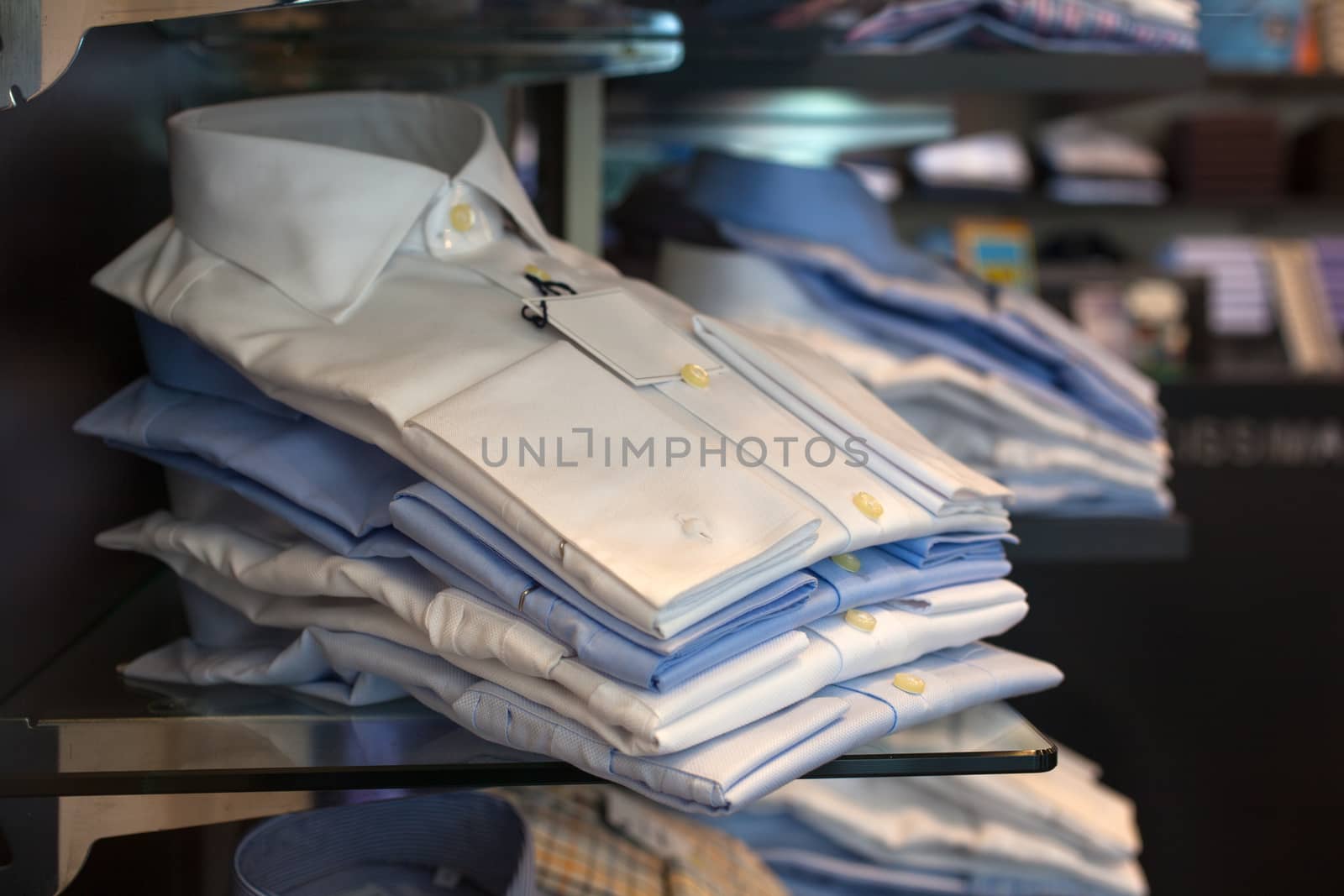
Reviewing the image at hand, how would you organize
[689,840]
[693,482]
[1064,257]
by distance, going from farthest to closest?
[1064,257] < [689,840] < [693,482]

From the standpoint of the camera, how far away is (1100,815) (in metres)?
1.01

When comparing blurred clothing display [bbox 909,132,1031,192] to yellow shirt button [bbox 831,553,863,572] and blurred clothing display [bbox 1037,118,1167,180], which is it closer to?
blurred clothing display [bbox 1037,118,1167,180]

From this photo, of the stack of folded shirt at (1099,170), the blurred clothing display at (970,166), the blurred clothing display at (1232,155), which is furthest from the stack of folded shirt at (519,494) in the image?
the blurred clothing display at (1232,155)

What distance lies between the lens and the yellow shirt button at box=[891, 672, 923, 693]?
0.52m

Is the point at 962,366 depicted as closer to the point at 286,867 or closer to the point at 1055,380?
the point at 1055,380

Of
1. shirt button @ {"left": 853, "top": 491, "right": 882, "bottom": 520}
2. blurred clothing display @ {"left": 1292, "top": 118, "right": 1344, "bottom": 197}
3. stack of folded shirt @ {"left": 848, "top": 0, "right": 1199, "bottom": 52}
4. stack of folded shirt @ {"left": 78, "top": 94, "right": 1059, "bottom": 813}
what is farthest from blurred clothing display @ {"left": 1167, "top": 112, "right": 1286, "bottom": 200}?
shirt button @ {"left": 853, "top": 491, "right": 882, "bottom": 520}

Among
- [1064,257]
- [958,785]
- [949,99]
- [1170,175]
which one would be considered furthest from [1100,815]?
[1170,175]

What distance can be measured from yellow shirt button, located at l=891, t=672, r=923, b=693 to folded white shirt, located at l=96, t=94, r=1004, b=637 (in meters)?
0.06

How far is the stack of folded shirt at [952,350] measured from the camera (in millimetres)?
889

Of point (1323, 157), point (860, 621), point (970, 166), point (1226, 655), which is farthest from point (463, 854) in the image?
point (1323, 157)

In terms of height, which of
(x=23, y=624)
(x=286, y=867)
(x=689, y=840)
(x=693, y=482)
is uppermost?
(x=693, y=482)

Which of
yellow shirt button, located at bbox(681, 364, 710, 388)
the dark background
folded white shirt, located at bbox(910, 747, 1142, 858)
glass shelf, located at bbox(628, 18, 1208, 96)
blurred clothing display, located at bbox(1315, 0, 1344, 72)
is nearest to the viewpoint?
yellow shirt button, located at bbox(681, 364, 710, 388)

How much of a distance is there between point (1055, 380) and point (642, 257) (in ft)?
1.27

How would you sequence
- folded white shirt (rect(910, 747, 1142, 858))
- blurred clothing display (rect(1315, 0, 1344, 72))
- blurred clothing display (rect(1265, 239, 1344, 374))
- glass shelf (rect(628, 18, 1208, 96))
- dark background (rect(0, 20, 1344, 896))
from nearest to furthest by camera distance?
glass shelf (rect(628, 18, 1208, 96)) → folded white shirt (rect(910, 747, 1142, 858)) → dark background (rect(0, 20, 1344, 896)) → blurred clothing display (rect(1265, 239, 1344, 374)) → blurred clothing display (rect(1315, 0, 1344, 72))
